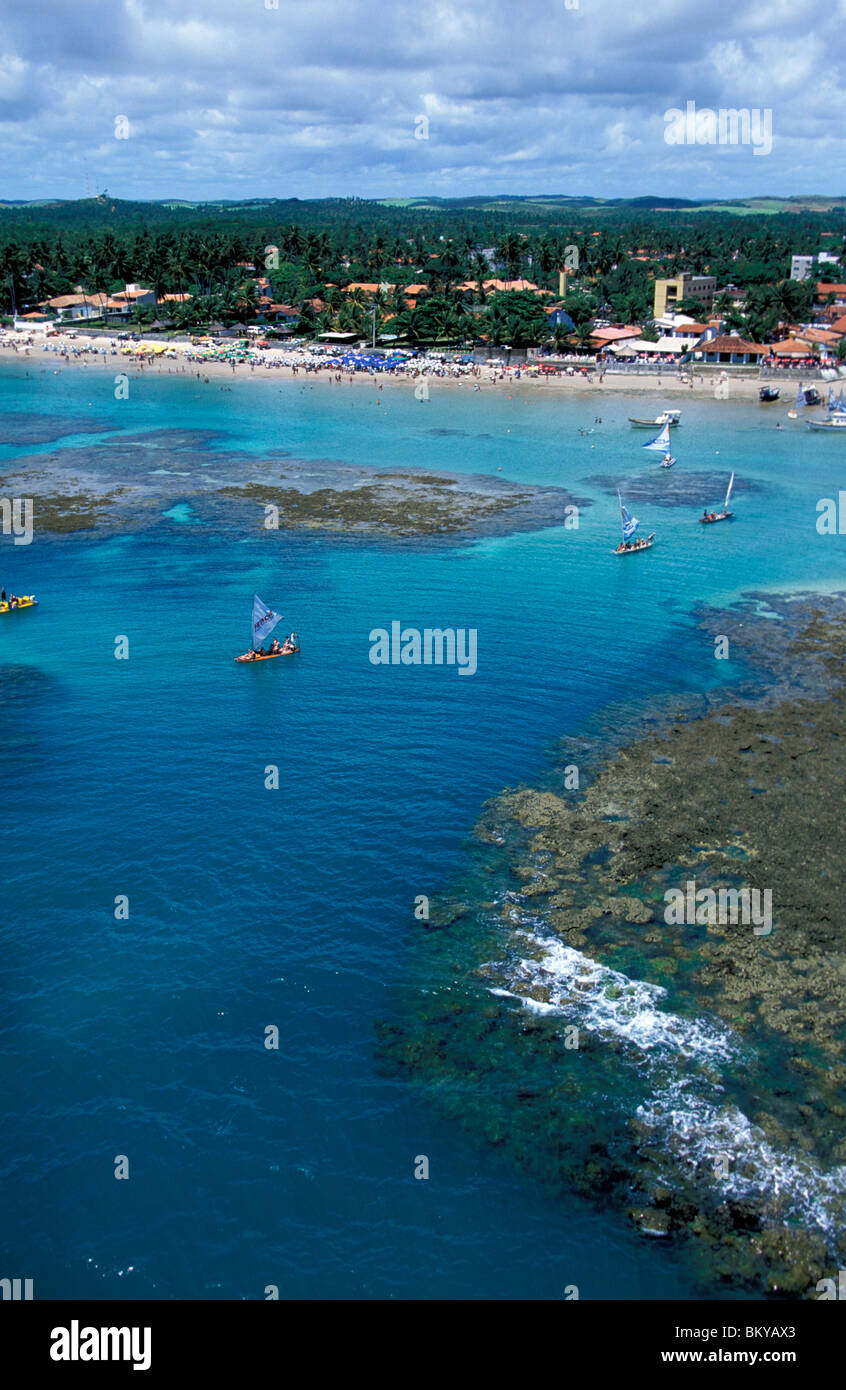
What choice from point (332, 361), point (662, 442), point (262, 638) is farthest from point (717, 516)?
point (332, 361)

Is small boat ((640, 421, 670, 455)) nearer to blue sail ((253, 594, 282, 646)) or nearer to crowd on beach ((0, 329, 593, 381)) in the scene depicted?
crowd on beach ((0, 329, 593, 381))

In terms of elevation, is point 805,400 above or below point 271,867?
above

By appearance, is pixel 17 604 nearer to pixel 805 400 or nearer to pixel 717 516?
pixel 717 516

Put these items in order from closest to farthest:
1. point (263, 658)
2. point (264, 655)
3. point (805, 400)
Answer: point (263, 658) < point (264, 655) < point (805, 400)

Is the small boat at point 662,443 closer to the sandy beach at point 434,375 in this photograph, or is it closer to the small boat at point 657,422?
the small boat at point 657,422

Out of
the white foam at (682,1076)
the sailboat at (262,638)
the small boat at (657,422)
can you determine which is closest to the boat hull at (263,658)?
the sailboat at (262,638)

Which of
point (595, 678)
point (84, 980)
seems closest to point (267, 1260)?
point (84, 980)
